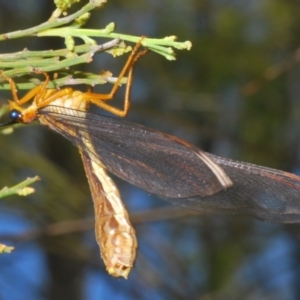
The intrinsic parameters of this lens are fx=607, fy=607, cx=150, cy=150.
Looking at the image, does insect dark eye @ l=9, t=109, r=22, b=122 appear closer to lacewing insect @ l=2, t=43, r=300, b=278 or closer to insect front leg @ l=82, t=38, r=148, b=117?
lacewing insect @ l=2, t=43, r=300, b=278

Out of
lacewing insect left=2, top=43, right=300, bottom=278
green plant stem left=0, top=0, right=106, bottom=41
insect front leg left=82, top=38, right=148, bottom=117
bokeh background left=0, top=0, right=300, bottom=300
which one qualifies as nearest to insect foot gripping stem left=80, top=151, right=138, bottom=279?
lacewing insect left=2, top=43, right=300, bottom=278

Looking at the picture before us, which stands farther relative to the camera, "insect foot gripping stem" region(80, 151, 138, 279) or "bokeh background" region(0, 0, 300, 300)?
"bokeh background" region(0, 0, 300, 300)

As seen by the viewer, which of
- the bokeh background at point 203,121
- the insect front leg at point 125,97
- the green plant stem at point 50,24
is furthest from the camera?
the bokeh background at point 203,121

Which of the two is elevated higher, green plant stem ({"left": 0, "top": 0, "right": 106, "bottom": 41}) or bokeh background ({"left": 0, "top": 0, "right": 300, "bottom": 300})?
green plant stem ({"left": 0, "top": 0, "right": 106, "bottom": 41})

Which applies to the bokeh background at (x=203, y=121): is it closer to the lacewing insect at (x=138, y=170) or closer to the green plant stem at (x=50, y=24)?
the lacewing insect at (x=138, y=170)

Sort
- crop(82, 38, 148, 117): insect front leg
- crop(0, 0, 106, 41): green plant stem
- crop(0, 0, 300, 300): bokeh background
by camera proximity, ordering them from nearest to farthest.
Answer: crop(0, 0, 106, 41): green plant stem < crop(82, 38, 148, 117): insect front leg < crop(0, 0, 300, 300): bokeh background

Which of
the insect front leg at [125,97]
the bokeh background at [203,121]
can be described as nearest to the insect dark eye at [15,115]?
the insect front leg at [125,97]

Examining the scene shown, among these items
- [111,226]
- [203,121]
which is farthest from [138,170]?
[203,121]

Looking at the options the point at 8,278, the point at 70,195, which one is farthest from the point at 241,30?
the point at 8,278
